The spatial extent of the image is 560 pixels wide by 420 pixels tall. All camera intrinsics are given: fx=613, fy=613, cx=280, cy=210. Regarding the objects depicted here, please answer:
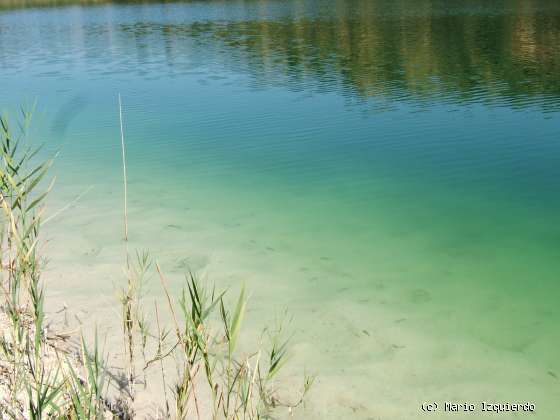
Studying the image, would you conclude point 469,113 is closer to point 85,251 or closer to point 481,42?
point 85,251

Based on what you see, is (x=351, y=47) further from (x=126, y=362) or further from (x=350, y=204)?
(x=126, y=362)

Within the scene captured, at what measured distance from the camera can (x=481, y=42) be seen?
26.2m

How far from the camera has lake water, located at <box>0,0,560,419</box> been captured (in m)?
4.93

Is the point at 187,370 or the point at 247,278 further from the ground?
the point at 187,370

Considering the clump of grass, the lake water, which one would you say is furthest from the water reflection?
the clump of grass

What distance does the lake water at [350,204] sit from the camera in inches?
194

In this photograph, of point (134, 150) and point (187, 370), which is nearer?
point (187, 370)

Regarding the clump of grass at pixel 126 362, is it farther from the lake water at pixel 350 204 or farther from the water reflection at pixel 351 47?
the water reflection at pixel 351 47

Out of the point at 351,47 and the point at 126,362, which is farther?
the point at 351,47

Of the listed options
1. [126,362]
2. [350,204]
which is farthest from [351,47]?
[126,362]

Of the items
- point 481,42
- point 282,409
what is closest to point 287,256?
point 282,409

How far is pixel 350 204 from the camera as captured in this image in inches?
333

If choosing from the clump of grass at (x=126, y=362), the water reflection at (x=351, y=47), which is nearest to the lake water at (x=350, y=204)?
the water reflection at (x=351, y=47)

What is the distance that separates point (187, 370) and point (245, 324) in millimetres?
2203
